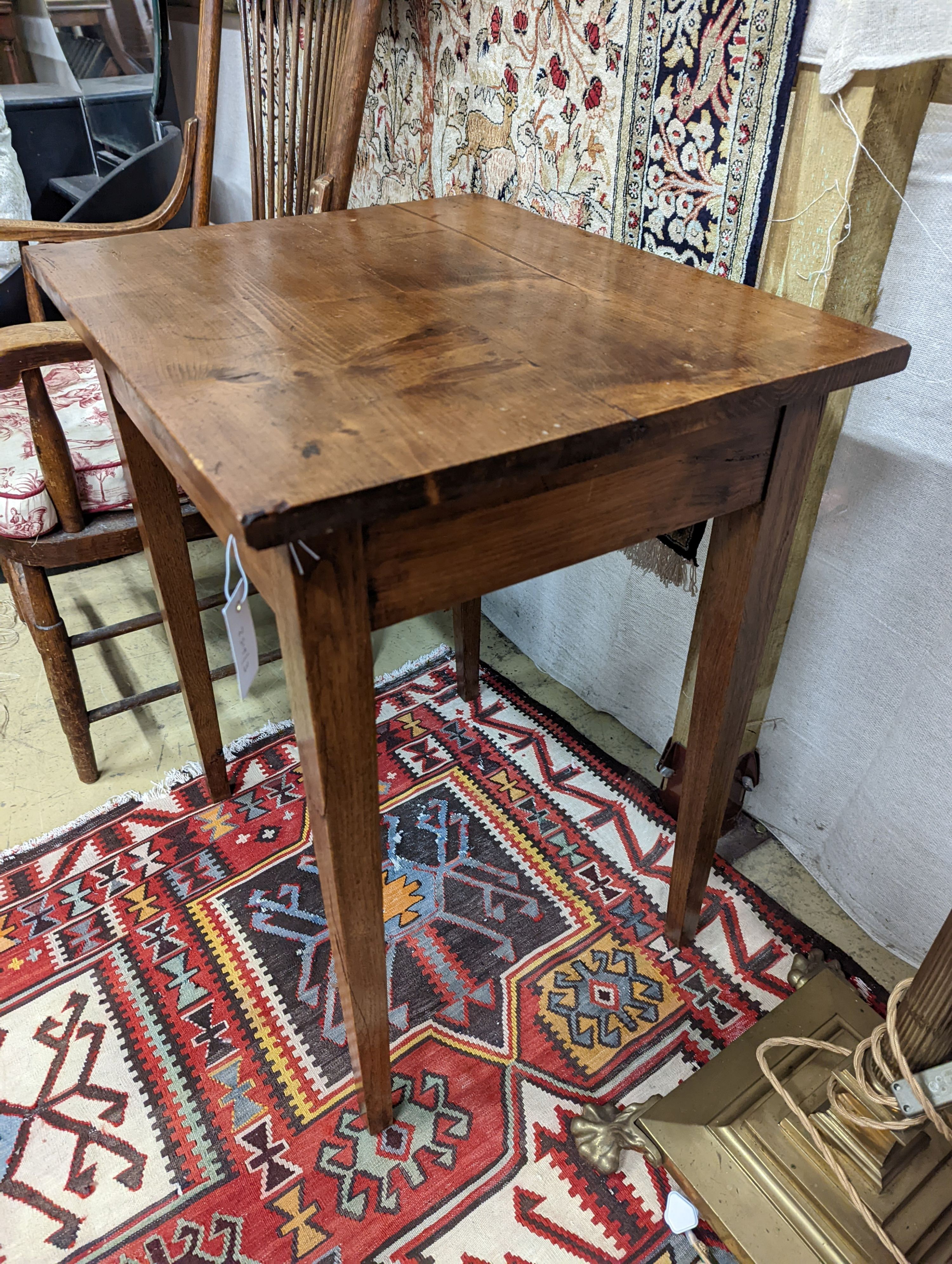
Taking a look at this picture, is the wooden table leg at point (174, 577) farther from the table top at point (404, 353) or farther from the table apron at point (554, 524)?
the table apron at point (554, 524)

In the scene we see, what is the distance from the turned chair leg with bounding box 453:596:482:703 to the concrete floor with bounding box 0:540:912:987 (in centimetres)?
11

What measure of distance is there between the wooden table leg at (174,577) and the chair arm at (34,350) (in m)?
0.06

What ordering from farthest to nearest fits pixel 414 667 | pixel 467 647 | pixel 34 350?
1. pixel 414 667
2. pixel 467 647
3. pixel 34 350

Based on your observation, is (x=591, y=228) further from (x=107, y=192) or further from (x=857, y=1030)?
(x=107, y=192)

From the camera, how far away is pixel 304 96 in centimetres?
132

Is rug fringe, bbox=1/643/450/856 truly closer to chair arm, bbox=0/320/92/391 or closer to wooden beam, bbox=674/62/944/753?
chair arm, bbox=0/320/92/391

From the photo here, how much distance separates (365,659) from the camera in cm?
64

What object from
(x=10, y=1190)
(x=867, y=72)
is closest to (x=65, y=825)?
(x=10, y=1190)

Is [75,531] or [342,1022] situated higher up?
[75,531]

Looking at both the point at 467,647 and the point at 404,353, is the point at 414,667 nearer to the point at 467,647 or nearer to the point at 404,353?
the point at 467,647

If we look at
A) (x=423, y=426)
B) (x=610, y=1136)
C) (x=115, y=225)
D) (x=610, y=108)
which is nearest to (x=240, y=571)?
(x=423, y=426)

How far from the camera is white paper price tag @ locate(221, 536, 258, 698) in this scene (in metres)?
0.61

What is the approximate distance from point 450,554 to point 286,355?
0.78 feet

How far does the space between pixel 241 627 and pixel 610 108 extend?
2.99 ft
